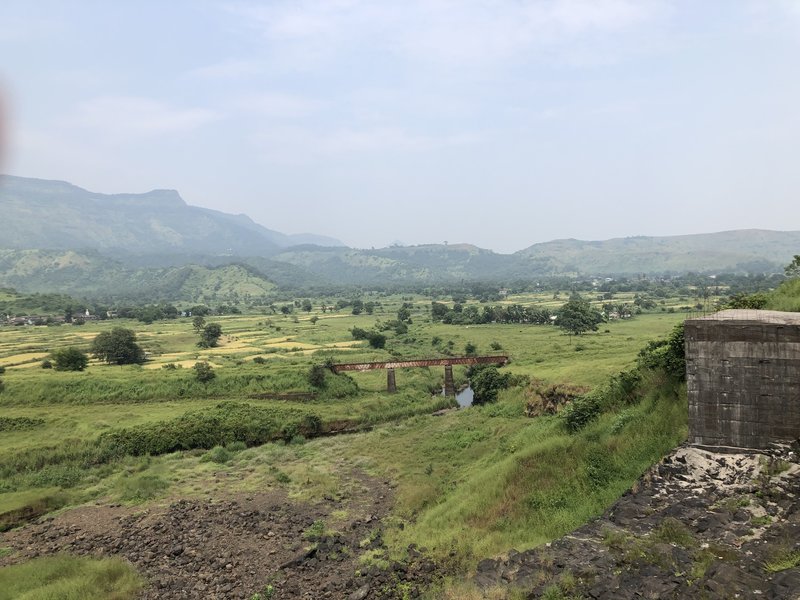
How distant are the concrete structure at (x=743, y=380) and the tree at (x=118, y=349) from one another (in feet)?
255

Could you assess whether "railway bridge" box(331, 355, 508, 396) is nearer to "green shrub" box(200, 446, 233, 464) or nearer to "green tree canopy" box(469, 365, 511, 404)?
"green tree canopy" box(469, 365, 511, 404)

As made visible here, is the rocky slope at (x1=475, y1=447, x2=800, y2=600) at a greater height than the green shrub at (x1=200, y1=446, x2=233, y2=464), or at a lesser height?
greater

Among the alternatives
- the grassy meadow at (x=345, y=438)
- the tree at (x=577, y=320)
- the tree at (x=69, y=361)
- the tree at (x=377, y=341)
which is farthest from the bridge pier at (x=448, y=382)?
the tree at (x=69, y=361)

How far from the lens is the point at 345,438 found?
1890 inches

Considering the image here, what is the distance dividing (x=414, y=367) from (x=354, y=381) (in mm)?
9277

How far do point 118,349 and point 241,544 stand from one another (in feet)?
197

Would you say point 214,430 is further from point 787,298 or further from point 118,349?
point 787,298

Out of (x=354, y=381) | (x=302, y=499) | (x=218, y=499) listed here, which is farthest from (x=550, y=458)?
(x=354, y=381)

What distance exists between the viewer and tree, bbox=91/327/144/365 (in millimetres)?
73750

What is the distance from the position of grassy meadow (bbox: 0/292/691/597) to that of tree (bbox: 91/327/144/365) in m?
1.98

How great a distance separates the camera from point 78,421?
47719 millimetres

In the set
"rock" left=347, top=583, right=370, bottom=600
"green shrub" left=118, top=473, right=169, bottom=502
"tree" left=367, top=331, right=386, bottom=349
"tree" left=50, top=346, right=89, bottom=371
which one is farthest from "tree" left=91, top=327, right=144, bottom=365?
"rock" left=347, top=583, right=370, bottom=600

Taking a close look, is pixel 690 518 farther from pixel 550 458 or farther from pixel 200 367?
pixel 200 367

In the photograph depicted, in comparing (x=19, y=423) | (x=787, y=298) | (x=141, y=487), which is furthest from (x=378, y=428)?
(x=787, y=298)
